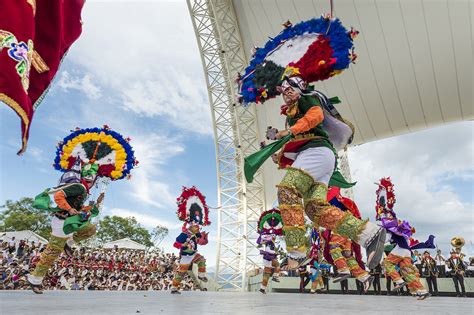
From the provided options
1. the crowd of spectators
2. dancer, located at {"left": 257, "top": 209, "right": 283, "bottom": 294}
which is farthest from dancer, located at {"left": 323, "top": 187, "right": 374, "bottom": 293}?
the crowd of spectators

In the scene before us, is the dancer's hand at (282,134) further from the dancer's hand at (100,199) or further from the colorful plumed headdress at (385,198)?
the colorful plumed headdress at (385,198)

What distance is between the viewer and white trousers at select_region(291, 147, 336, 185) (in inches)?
106

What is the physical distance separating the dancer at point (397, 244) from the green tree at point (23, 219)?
25.7 meters

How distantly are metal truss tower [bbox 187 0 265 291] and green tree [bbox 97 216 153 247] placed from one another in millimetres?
17250

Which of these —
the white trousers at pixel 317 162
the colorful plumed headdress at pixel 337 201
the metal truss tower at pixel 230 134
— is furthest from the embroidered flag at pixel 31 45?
the metal truss tower at pixel 230 134

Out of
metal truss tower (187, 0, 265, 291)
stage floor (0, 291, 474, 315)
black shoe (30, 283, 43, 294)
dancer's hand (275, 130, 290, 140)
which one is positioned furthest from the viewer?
metal truss tower (187, 0, 265, 291)

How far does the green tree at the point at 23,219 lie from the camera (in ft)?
85.6

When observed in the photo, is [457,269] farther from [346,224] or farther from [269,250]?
[346,224]

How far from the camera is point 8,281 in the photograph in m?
9.69

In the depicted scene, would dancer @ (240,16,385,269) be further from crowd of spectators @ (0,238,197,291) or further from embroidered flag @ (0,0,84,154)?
crowd of spectators @ (0,238,197,291)

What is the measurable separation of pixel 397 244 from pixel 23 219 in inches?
1120

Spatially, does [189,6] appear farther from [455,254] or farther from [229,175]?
[455,254]

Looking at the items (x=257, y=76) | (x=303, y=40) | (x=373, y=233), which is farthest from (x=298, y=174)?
(x=303, y=40)

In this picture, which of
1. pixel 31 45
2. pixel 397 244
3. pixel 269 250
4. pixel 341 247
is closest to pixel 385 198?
pixel 397 244
